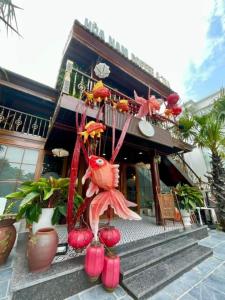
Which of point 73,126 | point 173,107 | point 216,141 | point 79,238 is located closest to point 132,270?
point 79,238

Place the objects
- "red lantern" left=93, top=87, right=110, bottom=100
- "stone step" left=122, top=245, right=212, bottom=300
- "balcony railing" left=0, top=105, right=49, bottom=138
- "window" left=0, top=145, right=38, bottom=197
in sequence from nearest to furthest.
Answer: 1. "stone step" left=122, top=245, right=212, bottom=300
2. "red lantern" left=93, top=87, right=110, bottom=100
3. "window" left=0, top=145, right=38, bottom=197
4. "balcony railing" left=0, top=105, right=49, bottom=138

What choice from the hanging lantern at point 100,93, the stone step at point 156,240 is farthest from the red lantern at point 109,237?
the hanging lantern at point 100,93

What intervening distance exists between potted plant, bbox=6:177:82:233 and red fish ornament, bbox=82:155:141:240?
0.72 meters

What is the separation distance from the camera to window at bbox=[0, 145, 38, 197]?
3.87 m

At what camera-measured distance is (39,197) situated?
82.7 inches

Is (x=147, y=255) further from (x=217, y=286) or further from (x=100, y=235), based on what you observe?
(x=100, y=235)

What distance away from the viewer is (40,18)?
261 cm

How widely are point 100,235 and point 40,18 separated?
13.1ft

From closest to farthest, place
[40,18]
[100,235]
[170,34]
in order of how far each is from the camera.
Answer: [100,235] < [40,18] < [170,34]

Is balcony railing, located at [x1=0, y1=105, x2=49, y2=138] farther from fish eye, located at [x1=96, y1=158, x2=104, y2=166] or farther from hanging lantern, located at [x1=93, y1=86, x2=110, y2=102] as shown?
fish eye, located at [x1=96, y1=158, x2=104, y2=166]

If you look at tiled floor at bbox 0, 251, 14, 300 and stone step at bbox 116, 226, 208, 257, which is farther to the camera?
stone step at bbox 116, 226, 208, 257

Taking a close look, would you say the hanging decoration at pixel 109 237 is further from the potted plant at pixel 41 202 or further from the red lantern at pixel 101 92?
the red lantern at pixel 101 92

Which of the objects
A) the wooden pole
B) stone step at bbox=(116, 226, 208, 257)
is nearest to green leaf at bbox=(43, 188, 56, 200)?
stone step at bbox=(116, 226, 208, 257)

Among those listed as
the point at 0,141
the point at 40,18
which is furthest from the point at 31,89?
the point at 40,18
